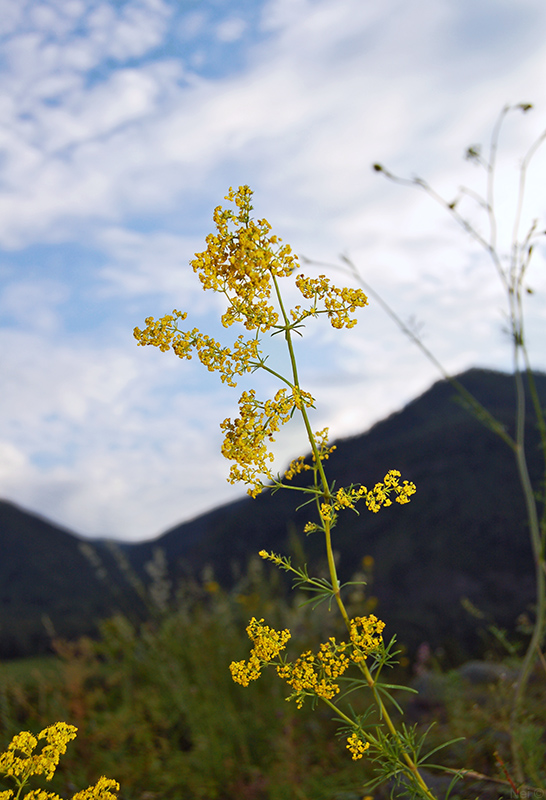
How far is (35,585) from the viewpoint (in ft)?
36.8

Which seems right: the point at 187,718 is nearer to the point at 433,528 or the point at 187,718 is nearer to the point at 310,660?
the point at 310,660

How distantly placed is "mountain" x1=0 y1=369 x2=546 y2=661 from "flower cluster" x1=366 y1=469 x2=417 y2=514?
4.88 meters

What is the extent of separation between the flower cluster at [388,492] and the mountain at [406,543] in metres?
4.88

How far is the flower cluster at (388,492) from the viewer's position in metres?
1.75

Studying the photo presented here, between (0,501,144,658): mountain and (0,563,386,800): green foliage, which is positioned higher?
(0,501,144,658): mountain

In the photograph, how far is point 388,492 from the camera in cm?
179

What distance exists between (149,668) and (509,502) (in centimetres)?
580

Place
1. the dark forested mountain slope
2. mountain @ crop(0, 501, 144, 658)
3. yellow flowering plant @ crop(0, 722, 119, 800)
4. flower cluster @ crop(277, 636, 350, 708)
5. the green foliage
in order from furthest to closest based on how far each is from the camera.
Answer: mountain @ crop(0, 501, 144, 658)
the dark forested mountain slope
the green foliage
flower cluster @ crop(277, 636, 350, 708)
yellow flowering plant @ crop(0, 722, 119, 800)

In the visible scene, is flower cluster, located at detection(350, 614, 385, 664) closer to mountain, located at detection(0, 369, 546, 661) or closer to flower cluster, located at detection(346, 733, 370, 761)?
flower cluster, located at detection(346, 733, 370, 761)

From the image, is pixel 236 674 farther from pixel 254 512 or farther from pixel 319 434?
pixel 254 512

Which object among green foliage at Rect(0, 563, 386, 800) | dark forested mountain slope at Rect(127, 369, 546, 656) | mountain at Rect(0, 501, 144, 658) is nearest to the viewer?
green foliage at Rect(0, 563, 386, 800)

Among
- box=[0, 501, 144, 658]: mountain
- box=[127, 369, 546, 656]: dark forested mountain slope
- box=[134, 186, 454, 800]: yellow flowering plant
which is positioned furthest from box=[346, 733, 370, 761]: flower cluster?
box=[0, 501, 144, 658]: mountain

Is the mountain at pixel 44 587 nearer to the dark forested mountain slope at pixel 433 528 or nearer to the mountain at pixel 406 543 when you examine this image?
the mountain at pixel 406 543

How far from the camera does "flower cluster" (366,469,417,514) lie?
1745 millimetres
